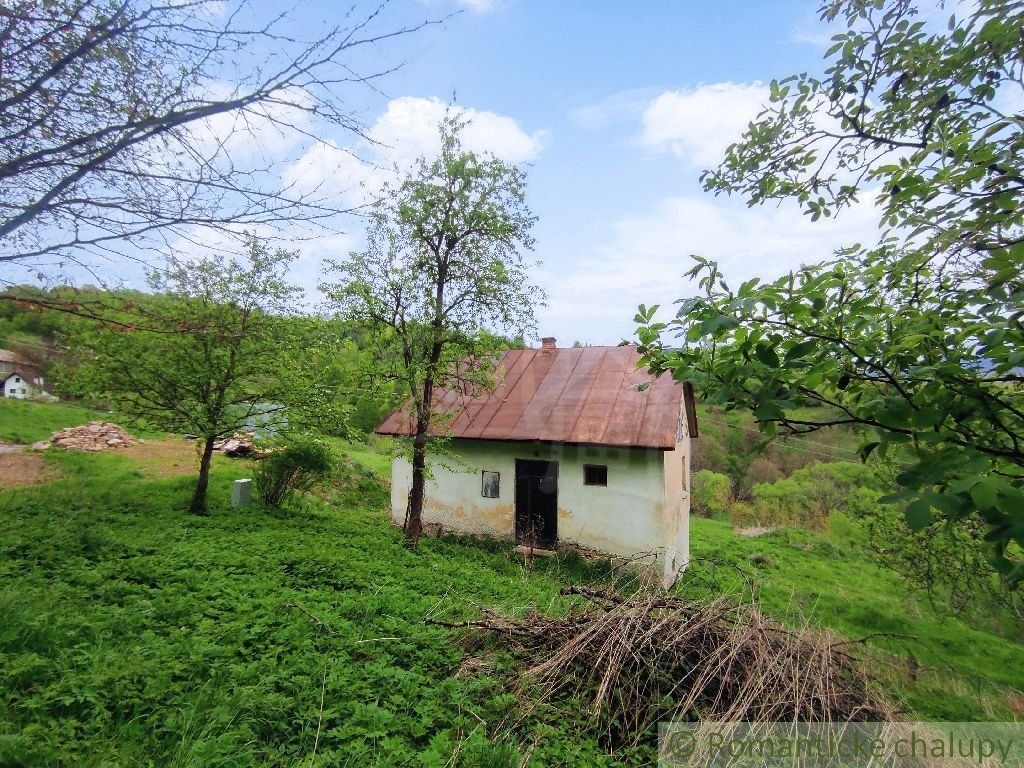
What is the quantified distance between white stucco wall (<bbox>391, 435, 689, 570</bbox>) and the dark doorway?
154 mm

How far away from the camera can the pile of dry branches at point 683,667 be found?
3.53 meters

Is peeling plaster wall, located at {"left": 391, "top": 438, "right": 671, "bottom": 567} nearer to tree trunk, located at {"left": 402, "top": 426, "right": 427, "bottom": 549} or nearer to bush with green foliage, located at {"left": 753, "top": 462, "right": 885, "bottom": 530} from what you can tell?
tree trunk, located at {"left": 402, "top": 426, "right": 427, "bottom": 549}

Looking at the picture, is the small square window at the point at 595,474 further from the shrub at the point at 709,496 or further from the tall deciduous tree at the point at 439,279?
the shrub at the point at 709,496

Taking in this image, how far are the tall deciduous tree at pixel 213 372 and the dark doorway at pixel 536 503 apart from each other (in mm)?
4928

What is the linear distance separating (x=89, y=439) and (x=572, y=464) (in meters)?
15.4

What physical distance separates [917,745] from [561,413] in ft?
28.4

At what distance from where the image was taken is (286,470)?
11.3 meters

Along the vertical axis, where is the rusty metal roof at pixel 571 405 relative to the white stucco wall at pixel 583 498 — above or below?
above

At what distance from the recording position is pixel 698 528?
20.5m

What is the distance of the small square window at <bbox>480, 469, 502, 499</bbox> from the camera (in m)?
11.7

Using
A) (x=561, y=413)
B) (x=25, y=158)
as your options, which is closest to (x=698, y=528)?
(x=561, y=413)

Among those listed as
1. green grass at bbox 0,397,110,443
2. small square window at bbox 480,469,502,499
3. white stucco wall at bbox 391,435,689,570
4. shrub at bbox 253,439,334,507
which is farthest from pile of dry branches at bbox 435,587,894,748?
green grass at bbox 0,397,110,443

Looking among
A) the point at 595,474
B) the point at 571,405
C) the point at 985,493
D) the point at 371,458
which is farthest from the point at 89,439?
the point at 985,493

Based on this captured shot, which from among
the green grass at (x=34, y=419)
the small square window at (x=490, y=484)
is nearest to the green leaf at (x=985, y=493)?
the small square window at (x=490, y=484)
